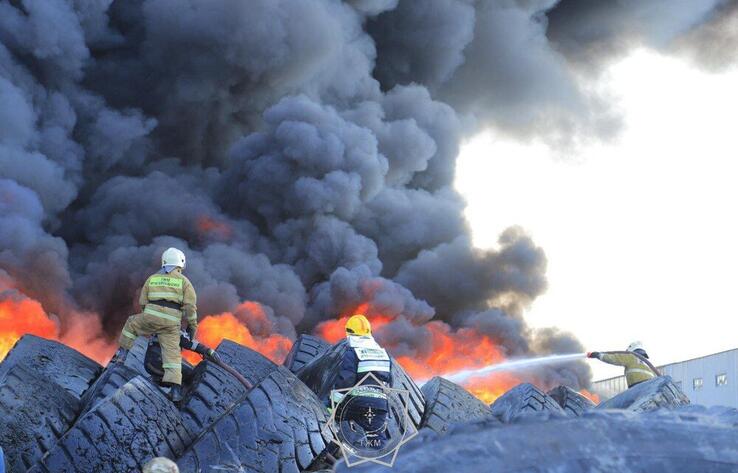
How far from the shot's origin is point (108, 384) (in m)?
7.87

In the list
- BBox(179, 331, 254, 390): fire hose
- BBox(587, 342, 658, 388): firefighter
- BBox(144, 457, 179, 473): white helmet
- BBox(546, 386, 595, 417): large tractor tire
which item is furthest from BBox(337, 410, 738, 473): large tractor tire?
BBox(587, 342, 658, 388): firefighter

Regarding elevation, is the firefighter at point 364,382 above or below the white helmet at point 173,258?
below

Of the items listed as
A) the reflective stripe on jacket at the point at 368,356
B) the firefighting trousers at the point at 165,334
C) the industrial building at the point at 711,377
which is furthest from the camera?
the industrial building at the point at 711,377

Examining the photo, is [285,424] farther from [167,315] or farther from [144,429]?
[167,315]

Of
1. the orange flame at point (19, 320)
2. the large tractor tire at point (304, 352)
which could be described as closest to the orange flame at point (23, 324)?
the orange flame at point (19, 320)

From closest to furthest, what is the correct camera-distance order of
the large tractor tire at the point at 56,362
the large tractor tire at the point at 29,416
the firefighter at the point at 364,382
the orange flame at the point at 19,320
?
the large tractor tire at the point at 29,416 → the firefighter at the point at 364,382 → the large tractor tire at the point at 56,362 → the orange flame at the point at 19,320

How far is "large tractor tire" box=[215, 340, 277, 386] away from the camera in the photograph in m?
10.1

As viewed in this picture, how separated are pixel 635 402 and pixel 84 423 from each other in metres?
5.88

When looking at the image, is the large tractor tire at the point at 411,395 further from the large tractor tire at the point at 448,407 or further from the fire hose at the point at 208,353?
the fire hose at the point at 208,353

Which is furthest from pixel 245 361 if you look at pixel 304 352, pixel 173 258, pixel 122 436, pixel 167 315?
pixel 122 436

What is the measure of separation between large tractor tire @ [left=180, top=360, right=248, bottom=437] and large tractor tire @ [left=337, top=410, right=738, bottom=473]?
5.82 meters

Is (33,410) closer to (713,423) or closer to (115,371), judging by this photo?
(115,371)

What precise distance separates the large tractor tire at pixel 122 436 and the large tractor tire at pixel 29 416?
1.59 ft

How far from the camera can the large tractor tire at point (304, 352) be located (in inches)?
443
